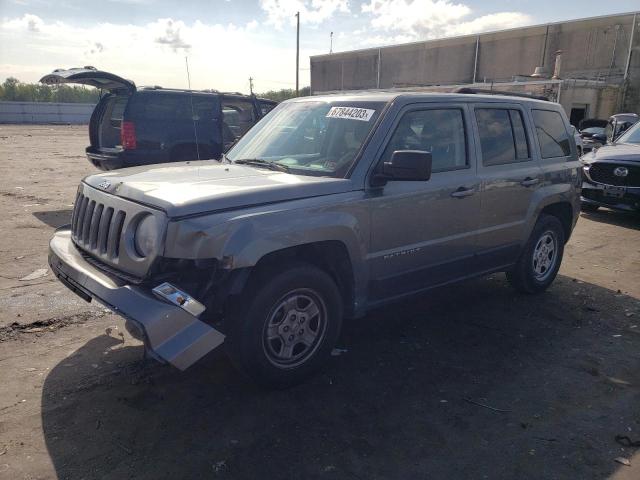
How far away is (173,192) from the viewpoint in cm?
307

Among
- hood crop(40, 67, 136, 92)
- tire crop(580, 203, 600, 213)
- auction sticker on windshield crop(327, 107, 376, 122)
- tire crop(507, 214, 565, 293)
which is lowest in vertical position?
tire crop(580, 203, 600, 213)

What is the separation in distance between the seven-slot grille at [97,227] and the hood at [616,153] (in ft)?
28.5

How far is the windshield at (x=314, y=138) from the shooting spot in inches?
147

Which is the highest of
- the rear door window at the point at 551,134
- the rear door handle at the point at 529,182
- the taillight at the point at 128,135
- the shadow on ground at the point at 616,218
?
the rear door window at the point at 551,134

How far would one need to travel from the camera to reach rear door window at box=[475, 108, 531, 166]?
4480mm

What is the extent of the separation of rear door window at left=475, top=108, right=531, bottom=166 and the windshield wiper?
1.81 m

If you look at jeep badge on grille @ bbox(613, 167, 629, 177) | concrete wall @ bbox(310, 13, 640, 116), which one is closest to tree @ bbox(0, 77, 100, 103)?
concrete wall @ bbox(310, 13, 640, 116)

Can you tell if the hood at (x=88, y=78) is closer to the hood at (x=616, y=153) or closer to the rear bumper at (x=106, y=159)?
the rear bumper at (x=106, y=159)

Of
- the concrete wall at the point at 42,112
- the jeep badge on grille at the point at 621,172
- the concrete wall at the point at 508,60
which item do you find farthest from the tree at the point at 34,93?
the jeep badge on grille at the point at 621,172

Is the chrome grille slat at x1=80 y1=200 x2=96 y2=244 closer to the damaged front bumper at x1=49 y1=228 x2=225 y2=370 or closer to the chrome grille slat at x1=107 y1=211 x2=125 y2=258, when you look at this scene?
the chrome grille slat at x1=107 y1=211 x2=125 y2=258

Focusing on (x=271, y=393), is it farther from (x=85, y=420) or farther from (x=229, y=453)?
(x=85, y=420)

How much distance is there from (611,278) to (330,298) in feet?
14.1

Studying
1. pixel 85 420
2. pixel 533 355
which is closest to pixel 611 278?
pixel 533 355

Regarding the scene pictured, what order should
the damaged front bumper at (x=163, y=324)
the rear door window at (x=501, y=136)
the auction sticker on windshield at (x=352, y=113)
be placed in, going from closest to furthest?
1. the damaged front bumper at (x=163, y=324)
2. the auction sticker on windshield at (x=352, y=113)
3. the rear door window at (x=501, y=136)
